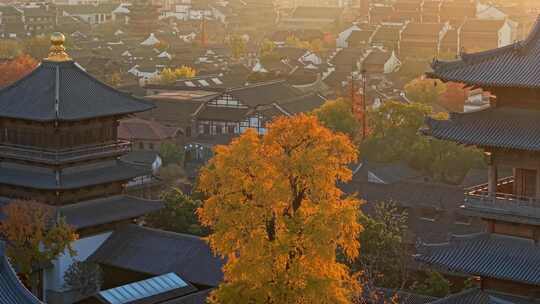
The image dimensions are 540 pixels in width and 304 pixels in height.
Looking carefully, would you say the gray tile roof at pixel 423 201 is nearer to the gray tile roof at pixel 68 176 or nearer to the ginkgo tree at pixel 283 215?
the gray tile roof at pixel 68 176

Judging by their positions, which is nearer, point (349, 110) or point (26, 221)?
point (26, 221)

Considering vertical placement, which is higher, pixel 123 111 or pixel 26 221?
pixel 123 111

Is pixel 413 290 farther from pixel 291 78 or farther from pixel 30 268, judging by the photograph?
pixel 291 78

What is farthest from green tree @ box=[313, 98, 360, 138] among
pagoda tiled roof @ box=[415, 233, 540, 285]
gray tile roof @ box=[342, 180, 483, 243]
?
pagoda tiled roof @ box=[415, 233, 540, 285]

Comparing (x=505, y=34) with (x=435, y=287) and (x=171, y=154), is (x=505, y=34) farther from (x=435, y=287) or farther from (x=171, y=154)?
(x=435, y=287)

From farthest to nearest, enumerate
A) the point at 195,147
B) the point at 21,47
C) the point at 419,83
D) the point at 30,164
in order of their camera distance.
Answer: the point at 21,47 → the point at 419,83 → the point at 195,147 → the point at 30,164

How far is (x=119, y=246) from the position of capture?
37.3 metres

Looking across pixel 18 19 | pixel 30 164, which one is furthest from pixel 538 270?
pixel 18 19

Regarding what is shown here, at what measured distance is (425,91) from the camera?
75.8 m

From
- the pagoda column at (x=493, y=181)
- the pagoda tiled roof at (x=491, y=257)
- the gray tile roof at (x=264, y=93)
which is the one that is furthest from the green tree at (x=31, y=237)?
the gray tile roof at (x=264, y=93)

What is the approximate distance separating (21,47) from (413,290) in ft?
283

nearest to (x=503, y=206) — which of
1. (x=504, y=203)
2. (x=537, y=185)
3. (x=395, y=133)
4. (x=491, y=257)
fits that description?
(x=504, y=203)

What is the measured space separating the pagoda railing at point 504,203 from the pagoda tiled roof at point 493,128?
1481mm

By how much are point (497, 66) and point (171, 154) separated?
3600 cm
